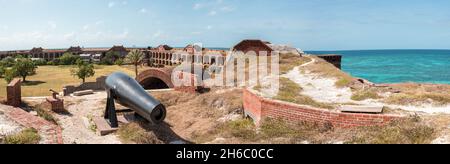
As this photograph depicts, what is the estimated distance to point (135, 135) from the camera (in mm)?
11773

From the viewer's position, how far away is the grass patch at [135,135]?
11.4 m

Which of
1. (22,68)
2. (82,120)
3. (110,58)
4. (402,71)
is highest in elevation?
(110,58)

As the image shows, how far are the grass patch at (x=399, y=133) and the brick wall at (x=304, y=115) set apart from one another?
1.03 ft

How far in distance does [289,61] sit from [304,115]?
1487 centimetres

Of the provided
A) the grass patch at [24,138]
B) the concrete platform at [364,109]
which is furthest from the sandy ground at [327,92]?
the grass patch at [24,138]

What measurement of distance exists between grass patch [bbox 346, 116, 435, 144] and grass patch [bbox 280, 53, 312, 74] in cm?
1248

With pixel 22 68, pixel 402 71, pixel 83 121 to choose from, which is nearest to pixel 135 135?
pixel 83 121

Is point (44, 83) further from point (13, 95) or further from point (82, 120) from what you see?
point (82, 120)
